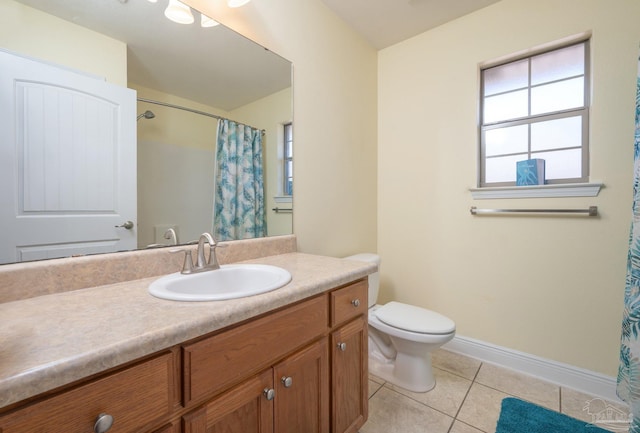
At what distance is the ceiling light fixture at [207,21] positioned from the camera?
1.23 meters

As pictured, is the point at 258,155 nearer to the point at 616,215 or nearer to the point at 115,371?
the point at 115,371

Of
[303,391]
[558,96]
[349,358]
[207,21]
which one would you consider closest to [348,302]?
[349,358]

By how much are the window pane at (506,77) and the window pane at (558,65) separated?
5 centimetres

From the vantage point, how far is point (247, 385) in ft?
2.46

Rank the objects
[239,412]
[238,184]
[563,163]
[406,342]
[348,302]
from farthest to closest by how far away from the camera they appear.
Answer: [563,163] → [406,342] → [238,184] → [348,302] → [239,412]

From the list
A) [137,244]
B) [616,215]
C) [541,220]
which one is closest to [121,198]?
[137,244]

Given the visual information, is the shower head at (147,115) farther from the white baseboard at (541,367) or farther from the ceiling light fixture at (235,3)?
the white baseboard at (541,367)

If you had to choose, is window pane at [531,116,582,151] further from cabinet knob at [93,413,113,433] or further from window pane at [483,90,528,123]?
cabinet knob at [93,413,113,433]

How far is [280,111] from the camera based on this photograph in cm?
156

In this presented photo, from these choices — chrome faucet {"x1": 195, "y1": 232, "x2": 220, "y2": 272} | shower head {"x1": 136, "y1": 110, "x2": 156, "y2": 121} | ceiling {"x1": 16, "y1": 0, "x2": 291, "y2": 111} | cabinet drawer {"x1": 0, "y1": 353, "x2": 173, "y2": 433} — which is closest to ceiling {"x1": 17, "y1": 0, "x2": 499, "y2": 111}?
ceiling {"x1": 16, "y1": 0, "x2": 291, "y2": 111}

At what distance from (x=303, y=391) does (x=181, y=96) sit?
1.30 m

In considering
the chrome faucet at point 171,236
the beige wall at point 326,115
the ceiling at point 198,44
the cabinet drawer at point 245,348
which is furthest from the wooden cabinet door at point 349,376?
the ceiling at point 198,44

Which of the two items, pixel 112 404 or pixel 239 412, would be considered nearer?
pixel 112 404

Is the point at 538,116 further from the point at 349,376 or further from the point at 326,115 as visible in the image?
the point at 349,376
